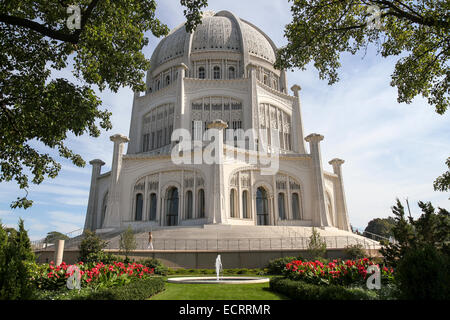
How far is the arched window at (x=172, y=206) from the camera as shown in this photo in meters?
30.0

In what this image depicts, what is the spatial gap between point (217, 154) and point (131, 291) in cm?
1991

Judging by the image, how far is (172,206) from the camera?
30266 millimetres

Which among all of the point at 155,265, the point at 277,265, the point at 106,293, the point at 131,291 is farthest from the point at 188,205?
the point at 106,293

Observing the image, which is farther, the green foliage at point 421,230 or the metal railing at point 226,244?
the metal railing at point 226,244

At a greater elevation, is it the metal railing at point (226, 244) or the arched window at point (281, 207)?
the arched window at point (281, 207)

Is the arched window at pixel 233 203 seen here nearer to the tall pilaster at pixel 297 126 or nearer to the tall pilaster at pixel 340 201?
the tall pilaster at pixel 297 126

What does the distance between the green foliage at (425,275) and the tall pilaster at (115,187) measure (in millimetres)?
26973

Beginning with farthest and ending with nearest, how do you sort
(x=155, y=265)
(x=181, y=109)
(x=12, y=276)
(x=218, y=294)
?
(x=181, y=109), (x=155, y=265), (x=218, y=294), (x=12, y=276)

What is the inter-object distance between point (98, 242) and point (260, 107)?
1024 inches

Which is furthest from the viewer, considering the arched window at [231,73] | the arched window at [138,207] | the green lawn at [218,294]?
the arched window at [231,73]

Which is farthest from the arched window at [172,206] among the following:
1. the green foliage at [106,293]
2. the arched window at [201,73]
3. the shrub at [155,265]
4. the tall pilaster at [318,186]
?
the green foliage at [106,293]

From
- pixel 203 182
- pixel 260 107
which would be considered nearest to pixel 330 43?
pixel 203 182

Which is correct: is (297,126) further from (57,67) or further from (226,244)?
(57,67)
